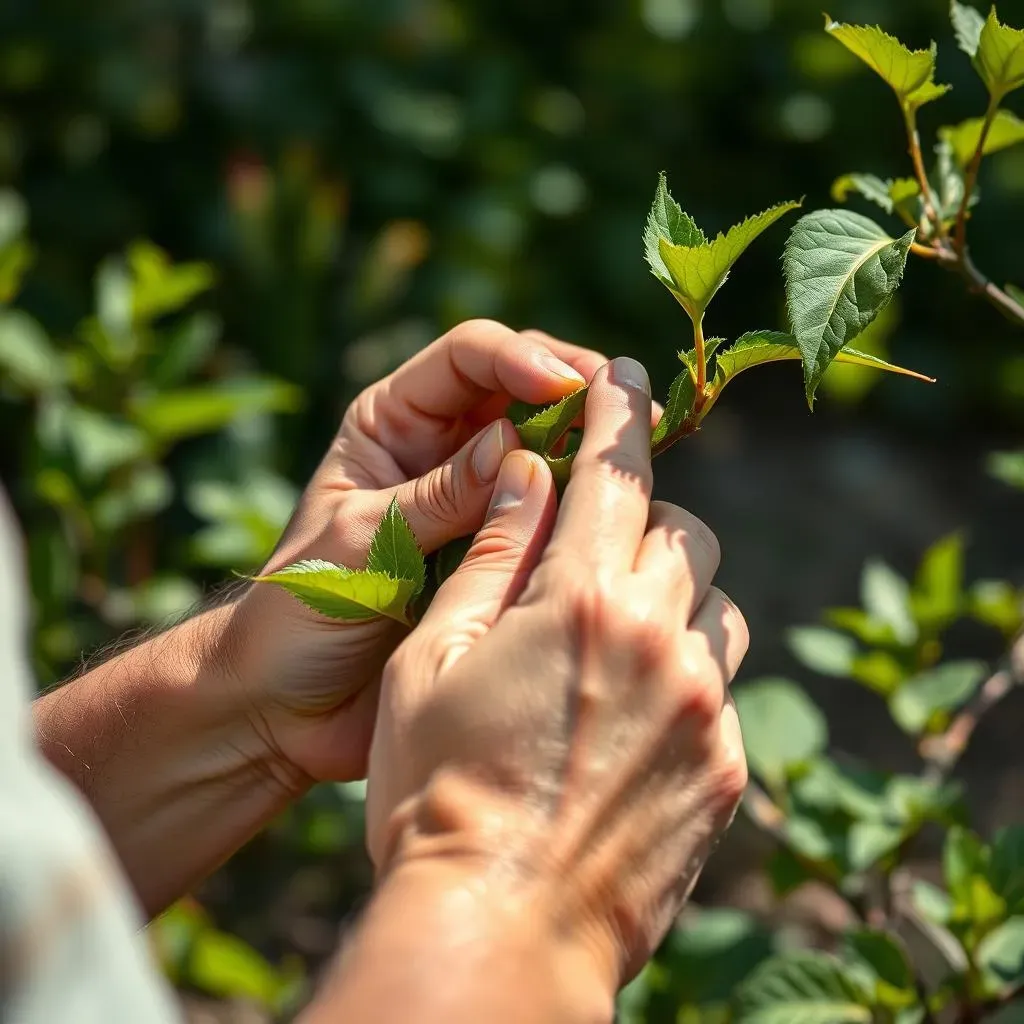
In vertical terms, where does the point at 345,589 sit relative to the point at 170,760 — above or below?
above

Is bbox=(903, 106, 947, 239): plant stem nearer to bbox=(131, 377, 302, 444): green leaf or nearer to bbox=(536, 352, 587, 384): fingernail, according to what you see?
bbox=(536, 352, 587, 384): fingernail

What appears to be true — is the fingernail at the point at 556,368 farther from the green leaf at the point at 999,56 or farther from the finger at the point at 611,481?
the green leaf at the point at 999,56

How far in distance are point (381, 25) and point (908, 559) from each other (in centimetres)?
183

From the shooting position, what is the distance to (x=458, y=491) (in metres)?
1.10

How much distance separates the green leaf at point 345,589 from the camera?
37.8 inches

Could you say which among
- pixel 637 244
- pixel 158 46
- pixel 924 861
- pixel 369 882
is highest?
pixel 158 46

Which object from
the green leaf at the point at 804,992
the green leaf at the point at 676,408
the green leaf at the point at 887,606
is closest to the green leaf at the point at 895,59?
the green leaf at the point at 676,408

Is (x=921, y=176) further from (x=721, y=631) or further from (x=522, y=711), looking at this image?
(x=522, y=711)

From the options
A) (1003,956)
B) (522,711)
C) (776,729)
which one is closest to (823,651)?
(776,729)

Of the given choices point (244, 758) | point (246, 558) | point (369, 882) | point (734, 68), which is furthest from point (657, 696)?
point (734, 68)

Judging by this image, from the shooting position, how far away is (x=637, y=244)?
3248mm

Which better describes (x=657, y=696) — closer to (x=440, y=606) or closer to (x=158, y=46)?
(x=440, y=606)

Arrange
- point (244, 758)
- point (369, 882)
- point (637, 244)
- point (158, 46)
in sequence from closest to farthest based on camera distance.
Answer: point (244, 758) < point (369, 882) < point (158, 46) < point (637, 244)

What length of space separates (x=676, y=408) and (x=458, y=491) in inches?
8.5
